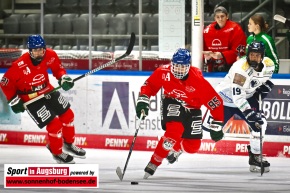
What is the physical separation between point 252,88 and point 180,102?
32.0 inches

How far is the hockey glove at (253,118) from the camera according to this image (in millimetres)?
10805

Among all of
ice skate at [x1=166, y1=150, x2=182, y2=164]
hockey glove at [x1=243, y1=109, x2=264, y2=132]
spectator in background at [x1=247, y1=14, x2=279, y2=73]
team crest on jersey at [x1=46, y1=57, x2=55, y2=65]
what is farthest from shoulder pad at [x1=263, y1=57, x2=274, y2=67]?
team crest on jersey at [x1=46, y1=57, x2=55, y2=65]

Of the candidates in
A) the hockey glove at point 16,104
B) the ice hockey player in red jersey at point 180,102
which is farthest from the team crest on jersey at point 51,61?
the ice hockey player in red jersey at point 180,102

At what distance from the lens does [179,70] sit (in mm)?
10469

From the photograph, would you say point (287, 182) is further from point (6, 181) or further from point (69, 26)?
point (69, 26)

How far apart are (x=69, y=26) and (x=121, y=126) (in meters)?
1.36

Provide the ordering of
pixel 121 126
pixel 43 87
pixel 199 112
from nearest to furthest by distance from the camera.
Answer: pixel 199 112 → pixel 43 87 → pixel 121 126

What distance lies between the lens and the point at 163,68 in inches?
417

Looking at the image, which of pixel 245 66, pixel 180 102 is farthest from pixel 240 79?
pixel 180 102

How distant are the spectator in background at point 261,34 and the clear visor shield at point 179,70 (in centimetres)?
160

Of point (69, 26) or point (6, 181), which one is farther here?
point (69, 26)

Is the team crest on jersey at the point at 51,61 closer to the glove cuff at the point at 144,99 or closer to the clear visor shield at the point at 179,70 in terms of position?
the glove cuff at the point at 144,99

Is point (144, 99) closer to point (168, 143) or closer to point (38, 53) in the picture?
point (168, 143)

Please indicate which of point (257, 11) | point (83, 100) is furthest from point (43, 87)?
point (257, 11)
